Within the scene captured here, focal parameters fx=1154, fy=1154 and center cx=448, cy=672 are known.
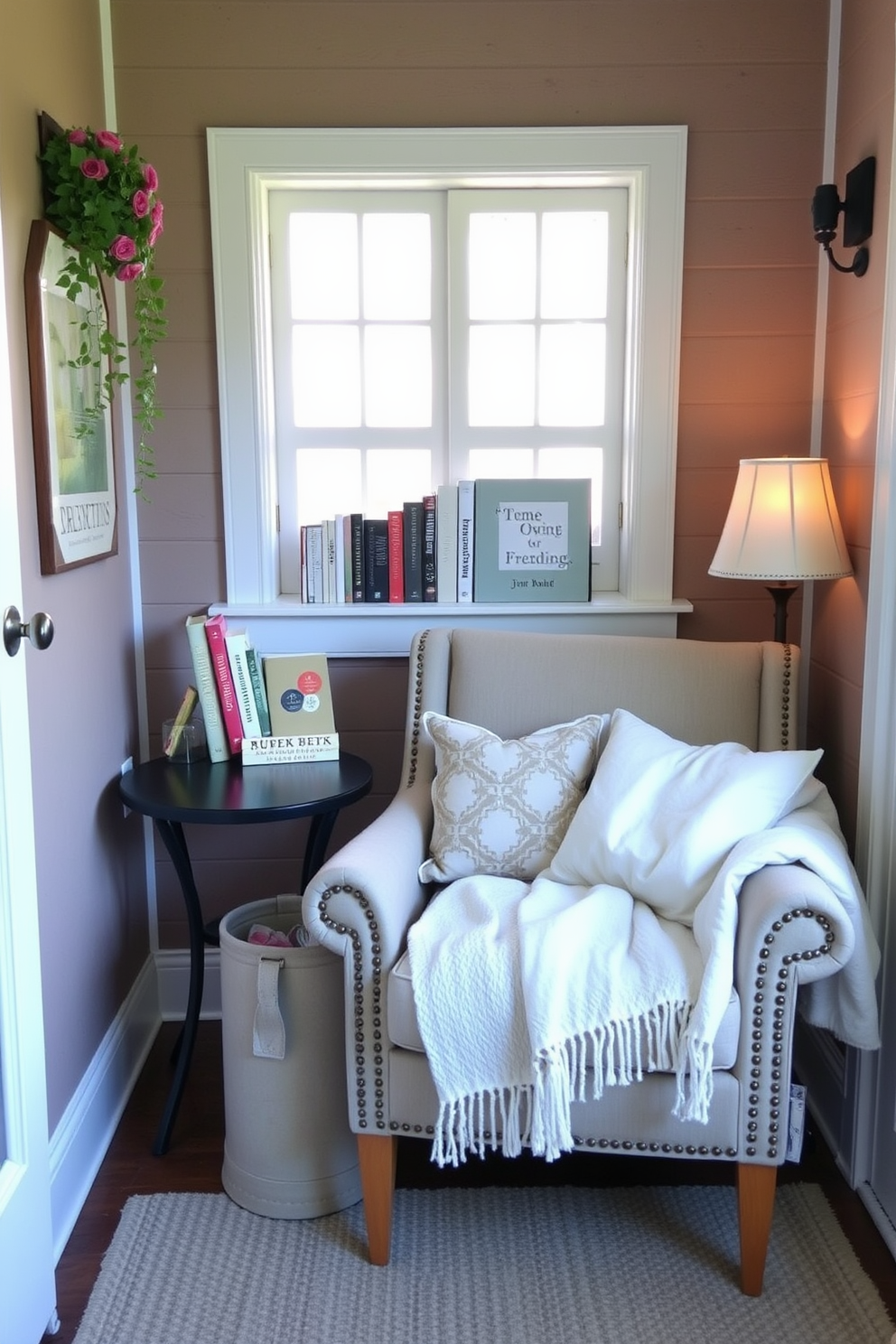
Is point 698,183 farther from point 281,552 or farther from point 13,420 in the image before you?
point 13,420

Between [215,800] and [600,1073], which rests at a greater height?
[215,800]

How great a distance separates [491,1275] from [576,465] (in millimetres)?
1753

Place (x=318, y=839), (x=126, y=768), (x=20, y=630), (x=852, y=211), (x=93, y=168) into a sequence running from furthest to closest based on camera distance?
(x=126, y=768) < (x=318, y=839) < (x=852, y=211) < (x=93, y=168) < (x=20, y=630)

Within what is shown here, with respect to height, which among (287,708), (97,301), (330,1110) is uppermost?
(97,301)

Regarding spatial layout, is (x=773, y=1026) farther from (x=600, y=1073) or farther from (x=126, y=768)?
(x=126, y=768)

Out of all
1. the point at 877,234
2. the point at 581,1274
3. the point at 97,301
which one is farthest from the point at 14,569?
the point at 877,234

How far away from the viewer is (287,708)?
2.52 m

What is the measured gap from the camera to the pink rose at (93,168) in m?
2.00

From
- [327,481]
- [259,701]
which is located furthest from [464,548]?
[259,701]

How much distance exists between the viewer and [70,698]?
→ 2174 mm

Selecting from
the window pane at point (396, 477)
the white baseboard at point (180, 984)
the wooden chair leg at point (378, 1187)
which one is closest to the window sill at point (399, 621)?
the window pane at point (396, 477)

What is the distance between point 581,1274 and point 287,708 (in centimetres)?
124

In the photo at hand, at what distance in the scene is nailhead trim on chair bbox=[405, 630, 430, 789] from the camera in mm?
2473

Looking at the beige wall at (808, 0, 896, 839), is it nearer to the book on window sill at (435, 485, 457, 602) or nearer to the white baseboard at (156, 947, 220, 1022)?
the book on window sill at (435, 485, 457, 602)
